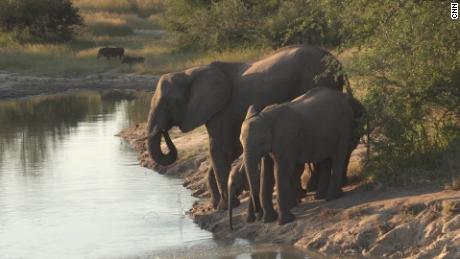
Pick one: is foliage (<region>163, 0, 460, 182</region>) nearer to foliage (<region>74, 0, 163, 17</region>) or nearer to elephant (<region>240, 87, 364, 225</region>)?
elephant (<region>240, 87, 364, 225</region>)

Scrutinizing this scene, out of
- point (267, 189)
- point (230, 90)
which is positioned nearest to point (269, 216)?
point (267, 189)

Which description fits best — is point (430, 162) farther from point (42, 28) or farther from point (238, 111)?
point (42, 28)

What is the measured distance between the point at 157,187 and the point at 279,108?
539 centimetres

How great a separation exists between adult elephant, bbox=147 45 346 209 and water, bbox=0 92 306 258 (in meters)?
1.26

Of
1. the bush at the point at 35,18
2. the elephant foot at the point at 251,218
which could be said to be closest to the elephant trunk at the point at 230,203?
the elephant foot at the point at 251,218

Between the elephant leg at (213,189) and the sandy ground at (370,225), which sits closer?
the sandy ground at (370,225)

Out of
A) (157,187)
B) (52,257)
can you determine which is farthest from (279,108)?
(157,187)

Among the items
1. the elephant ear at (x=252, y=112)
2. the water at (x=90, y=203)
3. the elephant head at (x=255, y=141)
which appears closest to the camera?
the elephant head at (x=255, y=141)

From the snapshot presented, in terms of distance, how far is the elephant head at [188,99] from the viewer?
15.7 meters

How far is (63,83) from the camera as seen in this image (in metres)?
42.4

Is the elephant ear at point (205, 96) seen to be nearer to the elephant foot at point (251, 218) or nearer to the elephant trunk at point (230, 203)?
the elephant trunk at point (230, 203)

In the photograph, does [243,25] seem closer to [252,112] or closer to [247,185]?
[247,185]

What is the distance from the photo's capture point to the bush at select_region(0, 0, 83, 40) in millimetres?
53500

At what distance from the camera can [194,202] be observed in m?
17.5
